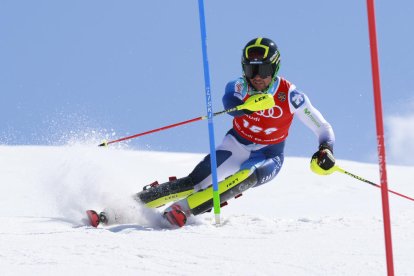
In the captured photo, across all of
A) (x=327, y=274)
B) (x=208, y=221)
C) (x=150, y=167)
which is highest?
(x=327, y=274)

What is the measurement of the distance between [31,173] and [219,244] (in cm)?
536

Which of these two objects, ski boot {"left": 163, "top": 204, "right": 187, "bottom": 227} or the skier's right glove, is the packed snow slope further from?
the skier's right glove

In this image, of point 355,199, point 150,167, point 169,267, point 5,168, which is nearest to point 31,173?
point 5,168

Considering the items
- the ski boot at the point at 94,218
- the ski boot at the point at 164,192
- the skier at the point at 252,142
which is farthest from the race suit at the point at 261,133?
the ski boot at the point at 94,218

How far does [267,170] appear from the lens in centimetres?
570

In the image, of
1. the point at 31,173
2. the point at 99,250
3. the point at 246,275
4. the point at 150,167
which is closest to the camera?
the point at 246,275

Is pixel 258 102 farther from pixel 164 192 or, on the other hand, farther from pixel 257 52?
pixel 164 192

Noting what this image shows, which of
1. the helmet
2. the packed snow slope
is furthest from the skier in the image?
the packed snow slope

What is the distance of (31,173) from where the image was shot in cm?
882

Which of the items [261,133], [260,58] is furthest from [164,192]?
[260,58]

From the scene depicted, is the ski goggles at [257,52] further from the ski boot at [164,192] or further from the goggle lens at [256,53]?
the ski boot at [164,192]

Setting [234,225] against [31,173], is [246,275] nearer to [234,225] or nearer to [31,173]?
[234,225]

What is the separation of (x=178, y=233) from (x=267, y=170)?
1459mm

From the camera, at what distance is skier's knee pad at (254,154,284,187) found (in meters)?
5.61
